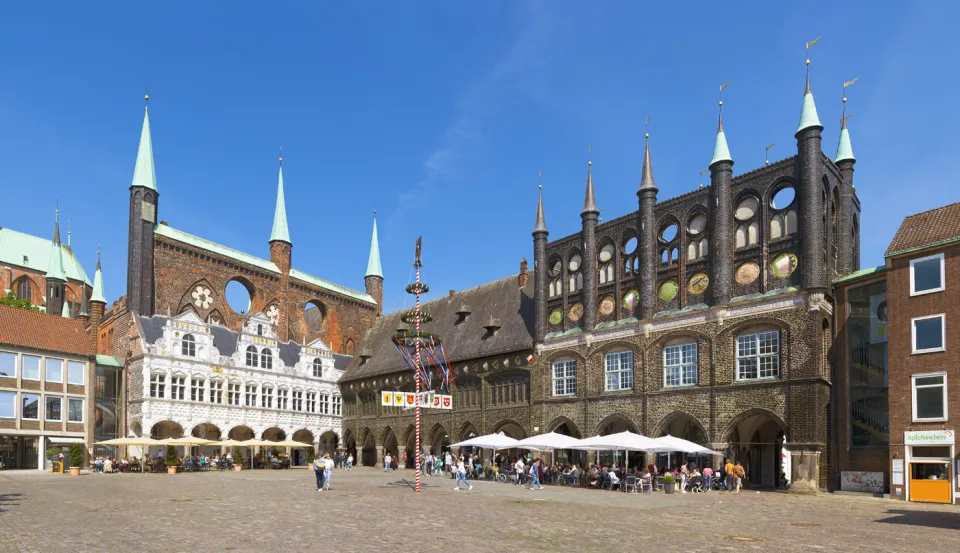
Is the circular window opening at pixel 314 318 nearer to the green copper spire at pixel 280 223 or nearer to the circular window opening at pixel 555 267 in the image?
the green copper spire at pixel 280 223

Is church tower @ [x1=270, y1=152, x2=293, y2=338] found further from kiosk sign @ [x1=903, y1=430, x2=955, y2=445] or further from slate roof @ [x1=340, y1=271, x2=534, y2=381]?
kiosk sign @ [x1=903, y1=430, x2=955, y2=445]

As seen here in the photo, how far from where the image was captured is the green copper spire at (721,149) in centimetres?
3838

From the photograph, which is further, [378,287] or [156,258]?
[378,287]

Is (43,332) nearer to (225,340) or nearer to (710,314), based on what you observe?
(225,340)

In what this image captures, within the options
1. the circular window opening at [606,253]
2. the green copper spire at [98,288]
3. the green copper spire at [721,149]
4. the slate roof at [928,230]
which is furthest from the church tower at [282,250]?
the slate roof at [928,230]

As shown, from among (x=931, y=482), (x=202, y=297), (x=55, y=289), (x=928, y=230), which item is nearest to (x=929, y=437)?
(x=931, y=482)

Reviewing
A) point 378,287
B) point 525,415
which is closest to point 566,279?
point 525,415

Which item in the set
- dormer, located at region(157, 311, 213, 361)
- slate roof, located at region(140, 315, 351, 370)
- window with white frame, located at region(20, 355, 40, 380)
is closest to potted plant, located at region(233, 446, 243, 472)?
dormer, located at region(157, 311, 213, 361)

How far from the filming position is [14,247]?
84062 mm

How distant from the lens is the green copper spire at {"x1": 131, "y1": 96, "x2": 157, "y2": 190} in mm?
56094

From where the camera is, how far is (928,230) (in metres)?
30.3

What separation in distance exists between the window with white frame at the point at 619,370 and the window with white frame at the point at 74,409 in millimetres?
34242

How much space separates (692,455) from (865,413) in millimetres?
9812

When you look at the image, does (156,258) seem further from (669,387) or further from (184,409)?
(669,387)
